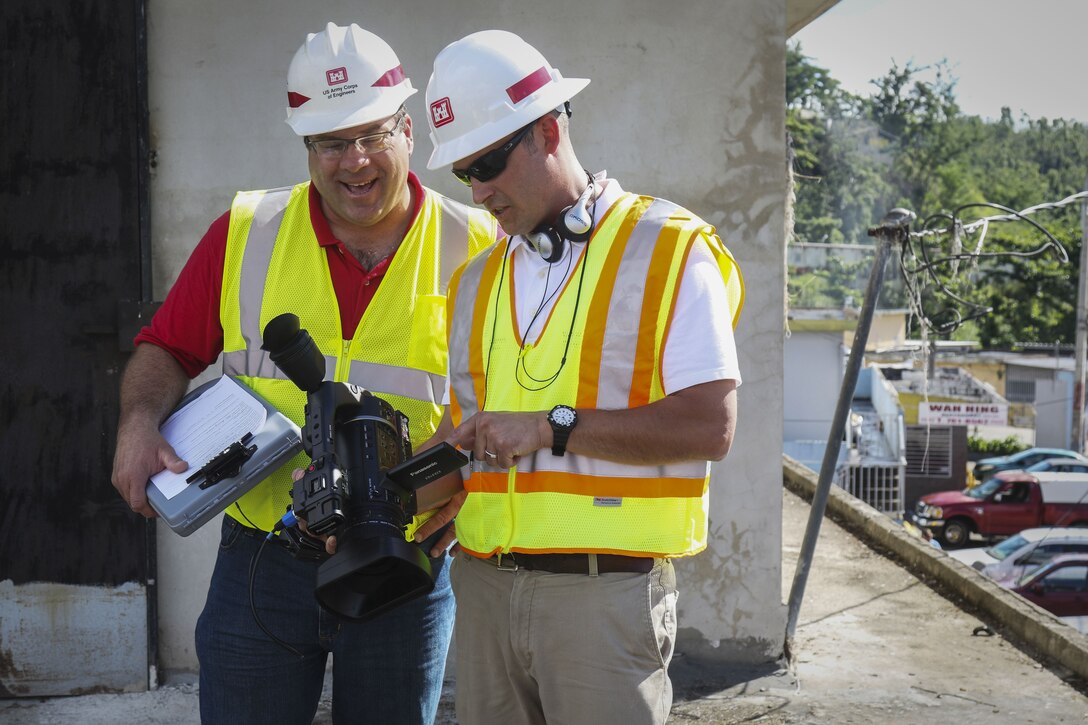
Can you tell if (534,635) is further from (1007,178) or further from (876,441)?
(1007,178)

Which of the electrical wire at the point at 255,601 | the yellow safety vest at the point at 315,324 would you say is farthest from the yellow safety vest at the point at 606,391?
the electrical wire at the point at 255,601

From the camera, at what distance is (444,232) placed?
9.95ft

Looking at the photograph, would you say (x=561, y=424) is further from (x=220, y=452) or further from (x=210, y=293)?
(x=210, y=293)

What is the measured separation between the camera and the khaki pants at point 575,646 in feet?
7.68

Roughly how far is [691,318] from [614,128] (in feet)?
9.12

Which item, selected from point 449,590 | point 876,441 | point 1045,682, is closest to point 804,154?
point 876,441

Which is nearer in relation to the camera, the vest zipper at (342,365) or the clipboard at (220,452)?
the clipboard at (220,452)

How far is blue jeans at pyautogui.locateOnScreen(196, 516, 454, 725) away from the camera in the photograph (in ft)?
8.84

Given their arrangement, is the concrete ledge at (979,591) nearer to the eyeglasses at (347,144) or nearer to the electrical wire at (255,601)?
the electrical wire at (255,601)

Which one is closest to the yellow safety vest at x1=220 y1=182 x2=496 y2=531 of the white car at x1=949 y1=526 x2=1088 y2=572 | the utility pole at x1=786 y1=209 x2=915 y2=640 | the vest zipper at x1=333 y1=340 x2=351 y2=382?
the vest zipper at x1=333 y1=340 x2=351 y2=382

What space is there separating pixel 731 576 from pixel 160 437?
3.12m

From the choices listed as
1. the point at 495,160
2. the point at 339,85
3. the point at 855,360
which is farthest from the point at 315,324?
the point at 855,360

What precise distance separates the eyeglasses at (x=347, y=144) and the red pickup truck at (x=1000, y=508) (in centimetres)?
2412

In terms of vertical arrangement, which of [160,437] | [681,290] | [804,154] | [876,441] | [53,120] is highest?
[804,154]
